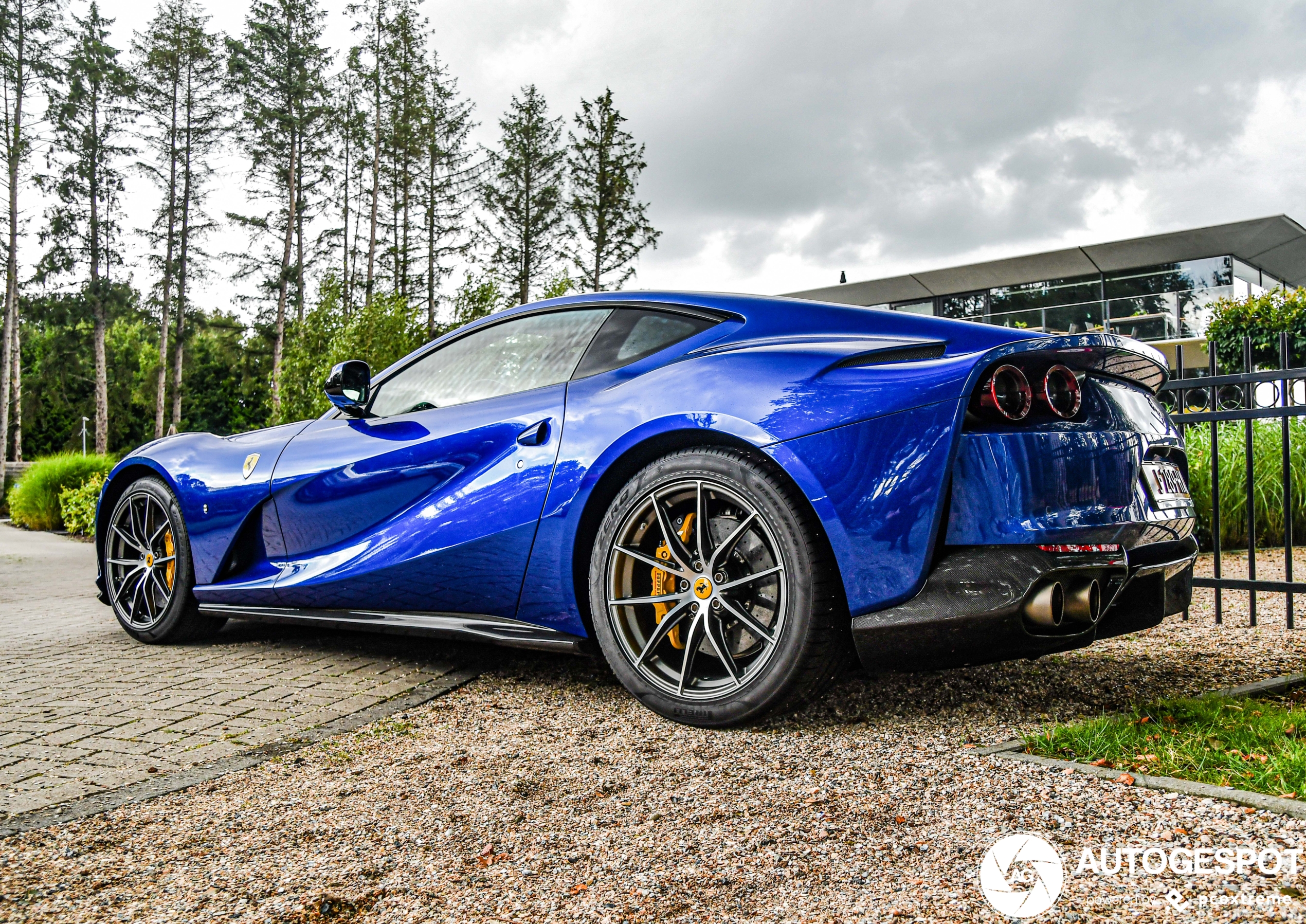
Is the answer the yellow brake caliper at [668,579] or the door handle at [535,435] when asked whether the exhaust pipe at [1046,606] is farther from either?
the door handle at [535,435]

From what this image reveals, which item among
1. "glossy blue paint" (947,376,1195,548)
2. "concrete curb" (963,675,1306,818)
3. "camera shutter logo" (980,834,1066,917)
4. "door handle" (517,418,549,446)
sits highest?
"door handle" (517,418,549,446)

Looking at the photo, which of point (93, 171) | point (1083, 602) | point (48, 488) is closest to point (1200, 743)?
point (1083, 602)

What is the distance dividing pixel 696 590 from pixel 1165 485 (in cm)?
136

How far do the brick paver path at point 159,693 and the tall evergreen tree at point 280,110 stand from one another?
3397 centimetres

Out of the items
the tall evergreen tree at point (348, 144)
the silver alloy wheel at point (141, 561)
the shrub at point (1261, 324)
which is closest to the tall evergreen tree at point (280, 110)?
the tall evergreen tree at point (348, 144)

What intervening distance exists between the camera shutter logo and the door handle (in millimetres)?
1782

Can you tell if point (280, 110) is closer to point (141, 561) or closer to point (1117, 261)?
point (1117, 261)

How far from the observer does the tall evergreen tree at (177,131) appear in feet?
121

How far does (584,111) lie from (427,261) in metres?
10.9

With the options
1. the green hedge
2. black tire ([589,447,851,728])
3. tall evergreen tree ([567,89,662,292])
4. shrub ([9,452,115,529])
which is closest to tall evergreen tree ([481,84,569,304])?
tall evergreen tree ([567,89,662,292])

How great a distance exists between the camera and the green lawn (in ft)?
7.08

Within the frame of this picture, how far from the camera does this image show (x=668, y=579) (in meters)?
2.84

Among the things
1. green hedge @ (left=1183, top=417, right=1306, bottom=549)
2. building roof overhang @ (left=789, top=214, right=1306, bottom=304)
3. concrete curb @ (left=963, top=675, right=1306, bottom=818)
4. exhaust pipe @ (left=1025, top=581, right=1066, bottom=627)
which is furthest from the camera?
building roof overhang @ (left=789, top=214, right=1306, bottom=304)

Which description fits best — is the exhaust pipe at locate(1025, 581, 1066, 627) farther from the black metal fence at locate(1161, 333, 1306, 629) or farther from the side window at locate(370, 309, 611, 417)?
the black metal fence at locate(1161, 333, 1306, 629)
